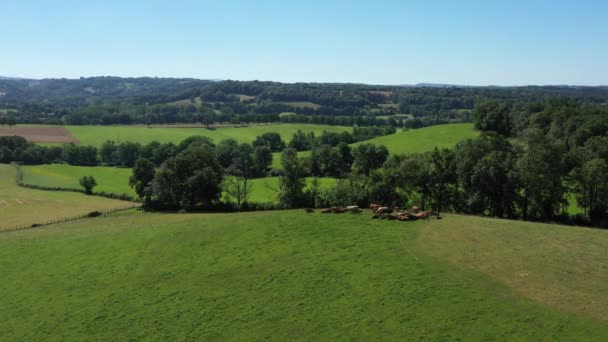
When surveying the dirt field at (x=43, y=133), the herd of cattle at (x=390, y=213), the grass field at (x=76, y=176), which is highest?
the herd of cattle at (x=390, y=213)

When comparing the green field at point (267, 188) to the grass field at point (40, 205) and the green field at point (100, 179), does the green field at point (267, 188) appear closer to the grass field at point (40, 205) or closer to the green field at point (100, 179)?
the green field at point (100, 179)

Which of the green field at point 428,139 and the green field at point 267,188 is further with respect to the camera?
the green field at point 428,139

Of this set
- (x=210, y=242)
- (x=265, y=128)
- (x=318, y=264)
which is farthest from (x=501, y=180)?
(x=265, y=128)

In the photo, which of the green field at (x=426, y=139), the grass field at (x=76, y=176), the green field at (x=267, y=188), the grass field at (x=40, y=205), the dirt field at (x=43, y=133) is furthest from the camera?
the dirt field at (x=43, y=133)

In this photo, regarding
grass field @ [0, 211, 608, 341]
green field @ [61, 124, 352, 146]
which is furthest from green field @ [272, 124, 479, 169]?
grass field @ [0, 211, 608, 341]

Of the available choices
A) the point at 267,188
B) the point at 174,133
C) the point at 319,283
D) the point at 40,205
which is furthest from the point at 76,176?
the point at 319,283

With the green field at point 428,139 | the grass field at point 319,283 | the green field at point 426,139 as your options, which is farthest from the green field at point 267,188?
the grass field at point 319,283
